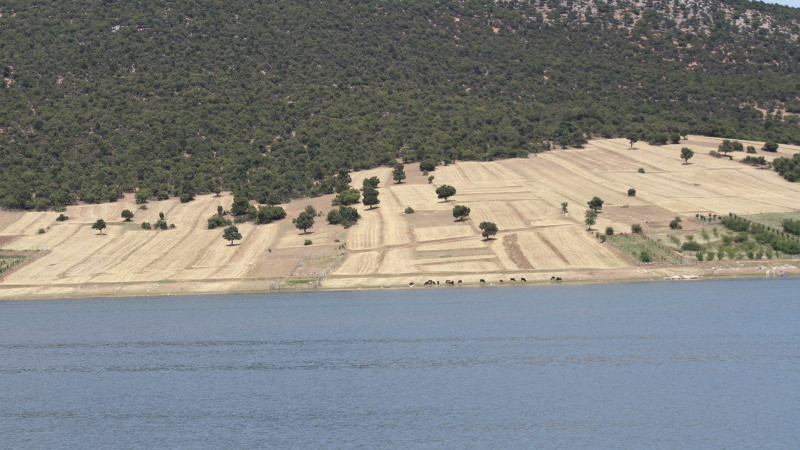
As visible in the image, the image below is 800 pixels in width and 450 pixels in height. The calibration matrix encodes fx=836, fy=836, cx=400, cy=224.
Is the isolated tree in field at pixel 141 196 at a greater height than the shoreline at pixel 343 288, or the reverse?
the isolated tree in field at pixel 141 196

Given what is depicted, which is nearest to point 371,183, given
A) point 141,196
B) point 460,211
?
point 460,211

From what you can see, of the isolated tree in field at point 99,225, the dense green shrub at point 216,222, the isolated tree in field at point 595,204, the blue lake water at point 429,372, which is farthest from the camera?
the dense green shrub at point 216,222

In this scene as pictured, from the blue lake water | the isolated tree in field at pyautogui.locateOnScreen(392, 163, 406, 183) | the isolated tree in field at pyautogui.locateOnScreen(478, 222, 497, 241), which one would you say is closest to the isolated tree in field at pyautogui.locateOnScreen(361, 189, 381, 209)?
the isolated tree in field at pyautogui.locateOnScreen(392, 163, 406, 183)

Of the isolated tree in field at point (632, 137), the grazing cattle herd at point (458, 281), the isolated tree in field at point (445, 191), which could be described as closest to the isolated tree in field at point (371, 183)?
the isolated tree in field at point (445, 191)

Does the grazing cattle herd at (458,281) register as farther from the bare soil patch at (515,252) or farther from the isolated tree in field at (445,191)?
the isolated tree in field at (445,191)

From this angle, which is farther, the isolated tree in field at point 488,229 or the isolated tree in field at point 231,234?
the isolated tree in field at point 231,234

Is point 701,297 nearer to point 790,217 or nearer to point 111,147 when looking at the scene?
point 790,217

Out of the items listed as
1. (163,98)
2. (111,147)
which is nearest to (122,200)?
(111,147)
